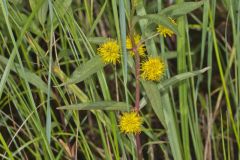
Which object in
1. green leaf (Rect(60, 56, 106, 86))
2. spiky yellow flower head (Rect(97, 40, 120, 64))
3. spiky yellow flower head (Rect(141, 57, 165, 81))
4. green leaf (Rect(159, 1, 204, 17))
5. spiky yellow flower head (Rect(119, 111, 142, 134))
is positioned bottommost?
spiky yellow flower head (Rect(119, 111, 142, 134))

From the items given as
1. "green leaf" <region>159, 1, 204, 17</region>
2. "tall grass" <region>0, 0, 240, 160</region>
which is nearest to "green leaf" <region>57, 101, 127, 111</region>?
"tall grass" <region>0, 0, 240, 160</region>

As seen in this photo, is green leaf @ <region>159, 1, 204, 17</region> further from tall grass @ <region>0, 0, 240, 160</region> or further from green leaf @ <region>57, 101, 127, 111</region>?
green leaf @ <region>57, 101, 127, 111</region>

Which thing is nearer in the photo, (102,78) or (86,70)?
(86,70)

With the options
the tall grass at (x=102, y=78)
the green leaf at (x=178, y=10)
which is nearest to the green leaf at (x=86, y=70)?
the tall grass at (x=102, y=78)

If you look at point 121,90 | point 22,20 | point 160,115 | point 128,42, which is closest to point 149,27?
point 128,42

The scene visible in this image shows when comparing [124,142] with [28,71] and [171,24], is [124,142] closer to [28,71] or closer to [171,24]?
[28,71]

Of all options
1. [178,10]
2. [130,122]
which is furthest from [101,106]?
[178,10]

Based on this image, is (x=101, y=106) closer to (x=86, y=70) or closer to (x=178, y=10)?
(x=86, y=70)

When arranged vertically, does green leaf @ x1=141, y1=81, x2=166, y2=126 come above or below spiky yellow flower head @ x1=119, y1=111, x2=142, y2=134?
above

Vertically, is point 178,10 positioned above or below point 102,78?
above
